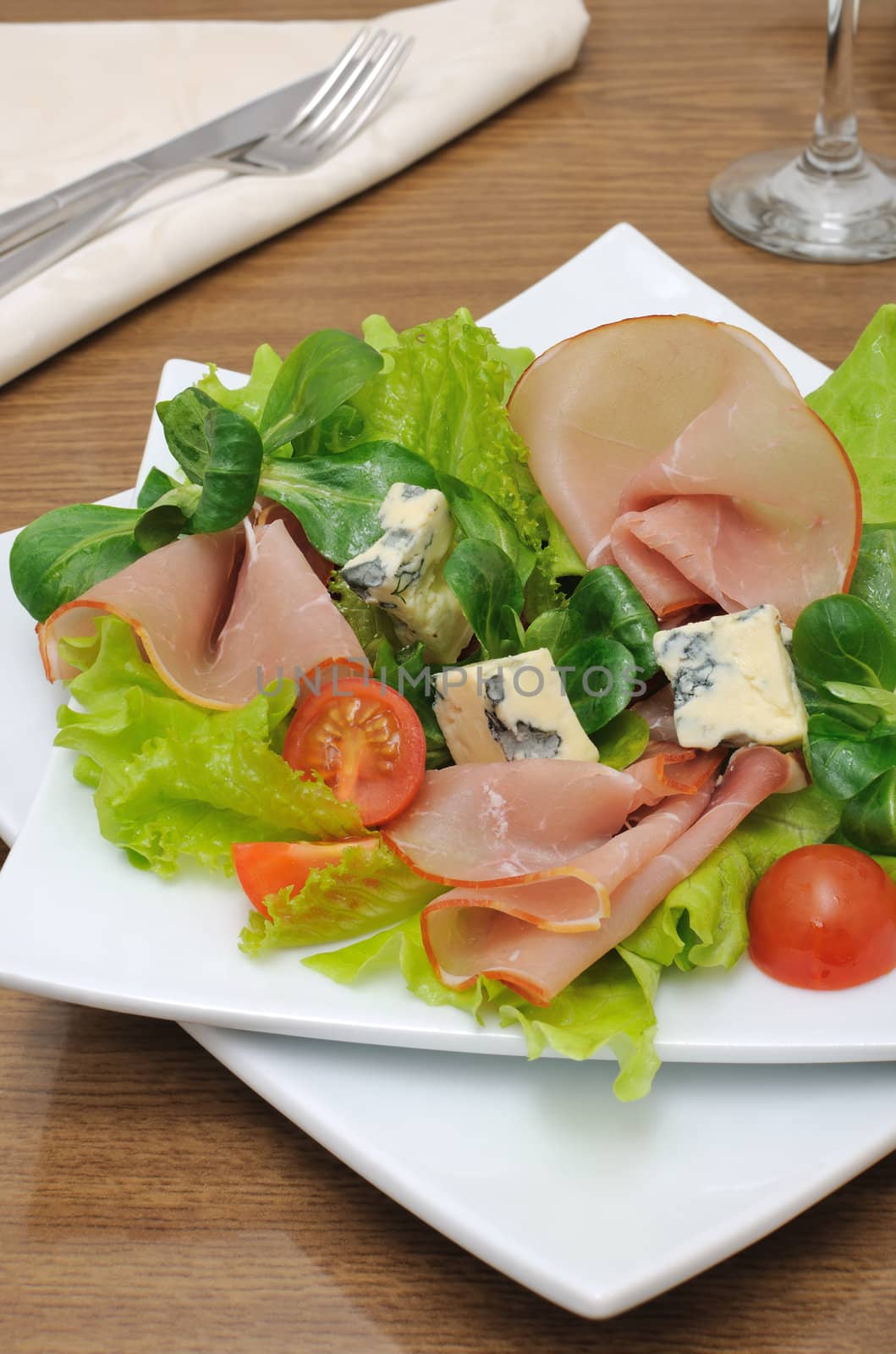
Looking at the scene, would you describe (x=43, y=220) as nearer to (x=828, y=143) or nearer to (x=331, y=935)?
(x=828, y=143)

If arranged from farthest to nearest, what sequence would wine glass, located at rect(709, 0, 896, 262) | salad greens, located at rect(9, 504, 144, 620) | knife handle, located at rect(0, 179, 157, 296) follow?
wine glass, located at rect(709, 0, 896, 262)
knife handle, located at rect(0, 179, 157, 296)
salad greens, located at rect(9, 504, 144, 620)

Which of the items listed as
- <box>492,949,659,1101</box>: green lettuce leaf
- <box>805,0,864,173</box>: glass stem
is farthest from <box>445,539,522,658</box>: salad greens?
<box>805,0,864,173</box>: glass stem

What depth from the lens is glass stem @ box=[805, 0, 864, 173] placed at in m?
2.88

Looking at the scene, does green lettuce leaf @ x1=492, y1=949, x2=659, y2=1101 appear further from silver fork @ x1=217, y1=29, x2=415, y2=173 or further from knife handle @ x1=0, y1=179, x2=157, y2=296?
silver fork @ x1=217, y1=29, x2=415, y2=173

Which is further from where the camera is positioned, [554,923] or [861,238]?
[861,238]

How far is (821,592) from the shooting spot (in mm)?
1759

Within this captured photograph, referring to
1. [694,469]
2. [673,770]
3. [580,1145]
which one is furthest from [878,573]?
[580,1145]

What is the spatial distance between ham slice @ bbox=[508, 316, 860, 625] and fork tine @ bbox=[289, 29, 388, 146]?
168 centimetres

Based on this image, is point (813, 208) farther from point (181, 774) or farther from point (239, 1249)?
point (239, 1249)

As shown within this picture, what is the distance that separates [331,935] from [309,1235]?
0.32m

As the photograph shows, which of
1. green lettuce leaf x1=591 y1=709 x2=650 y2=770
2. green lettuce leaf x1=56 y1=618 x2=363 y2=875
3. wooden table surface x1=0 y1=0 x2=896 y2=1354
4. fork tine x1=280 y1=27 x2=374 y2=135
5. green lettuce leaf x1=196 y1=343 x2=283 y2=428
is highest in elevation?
fork tine x1=280 y1=27 x2=374 y2=135

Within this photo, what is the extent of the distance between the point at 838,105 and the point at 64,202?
1.79 metres

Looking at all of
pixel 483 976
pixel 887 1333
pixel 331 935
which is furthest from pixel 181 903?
pixel 887 1333

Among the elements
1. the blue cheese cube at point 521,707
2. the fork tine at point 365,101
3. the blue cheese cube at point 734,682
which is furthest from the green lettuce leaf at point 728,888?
the fork tine at point 365,101
